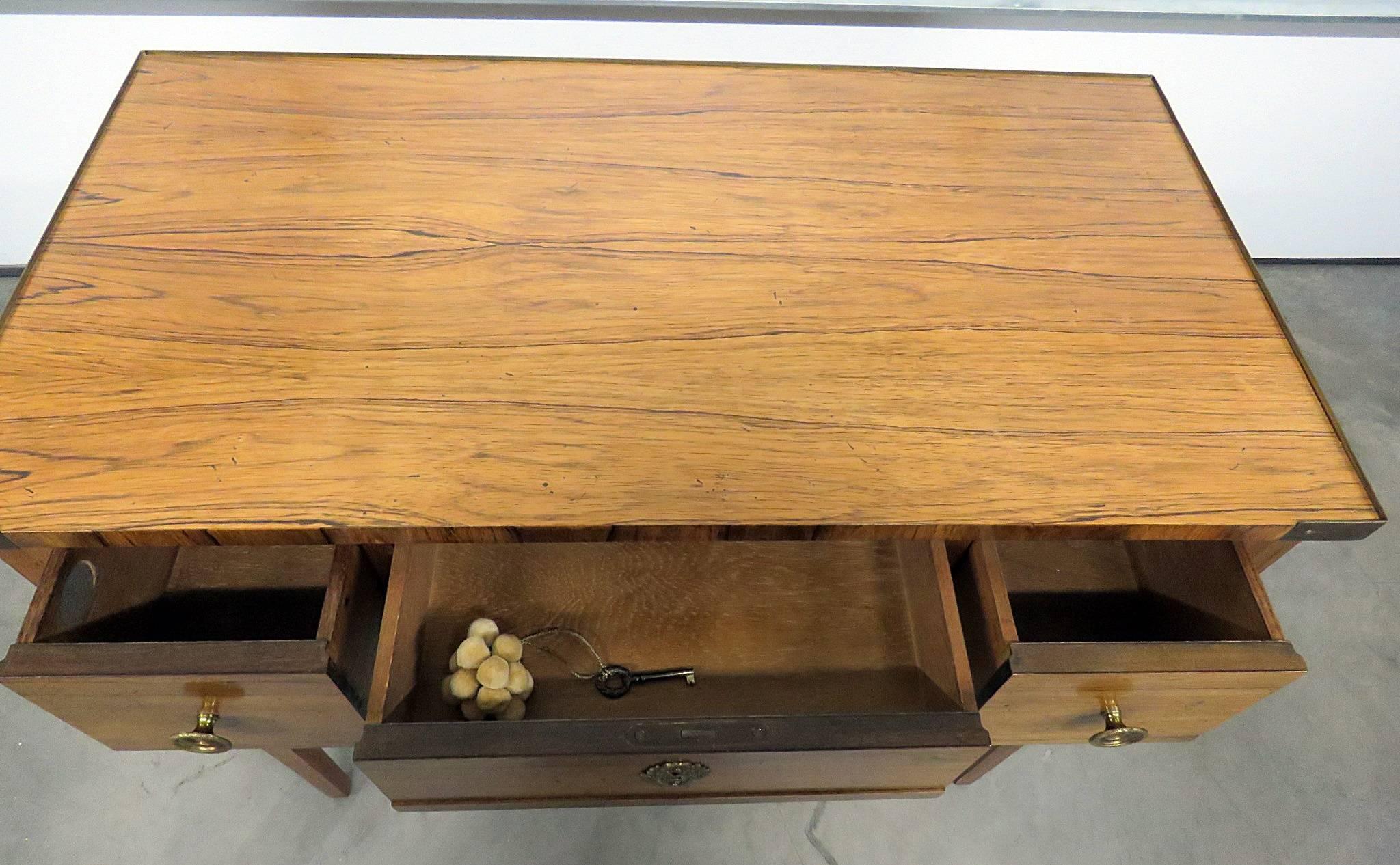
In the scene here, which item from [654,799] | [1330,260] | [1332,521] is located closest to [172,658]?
[654,799]

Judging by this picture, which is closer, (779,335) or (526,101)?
(779,335)

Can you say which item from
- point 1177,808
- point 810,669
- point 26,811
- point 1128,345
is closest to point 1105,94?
point 1128,345

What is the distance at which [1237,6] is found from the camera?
1112 millimetres

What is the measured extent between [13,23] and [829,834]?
1440 millimetres

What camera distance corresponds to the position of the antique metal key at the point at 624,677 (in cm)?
76

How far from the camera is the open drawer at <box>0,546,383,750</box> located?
1.89 feet

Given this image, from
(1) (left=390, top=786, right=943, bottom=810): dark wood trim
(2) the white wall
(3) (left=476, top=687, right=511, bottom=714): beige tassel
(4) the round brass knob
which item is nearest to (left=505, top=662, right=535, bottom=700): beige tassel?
(3) (left=476, top=687, right=511, bottom=714): beige tassel

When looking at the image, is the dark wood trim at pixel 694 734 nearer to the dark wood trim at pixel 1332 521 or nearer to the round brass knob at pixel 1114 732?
the round brass knob at pixel 1114 732

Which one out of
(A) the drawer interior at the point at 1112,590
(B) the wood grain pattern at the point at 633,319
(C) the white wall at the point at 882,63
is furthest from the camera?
(C) the white wall at the point at 882,63

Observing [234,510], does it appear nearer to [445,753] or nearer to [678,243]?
[445,753]

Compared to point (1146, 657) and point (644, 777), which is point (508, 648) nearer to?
point (644, 777)

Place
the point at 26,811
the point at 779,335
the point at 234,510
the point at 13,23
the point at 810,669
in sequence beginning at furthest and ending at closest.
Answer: the point at 13,23 → the point at 26,811 → the point at 810,669 → the point at 779,335 → the point at 234,510

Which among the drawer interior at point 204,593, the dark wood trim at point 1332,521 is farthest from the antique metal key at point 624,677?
the dark wood trim at point 1332,521

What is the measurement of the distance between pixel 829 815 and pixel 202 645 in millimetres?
709
